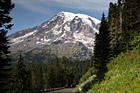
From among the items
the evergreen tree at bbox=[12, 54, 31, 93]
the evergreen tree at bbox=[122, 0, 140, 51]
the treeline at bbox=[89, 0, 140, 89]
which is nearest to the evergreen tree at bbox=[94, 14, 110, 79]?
the treeline at bbox=[89, 0, 140, 89]

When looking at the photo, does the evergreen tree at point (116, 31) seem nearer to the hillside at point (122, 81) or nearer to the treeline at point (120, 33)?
the treeline at point (120, 33)

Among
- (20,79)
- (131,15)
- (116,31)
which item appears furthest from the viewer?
(116,31)

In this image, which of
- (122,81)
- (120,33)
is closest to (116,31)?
(120,33)

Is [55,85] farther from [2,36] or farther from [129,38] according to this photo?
[2,36]

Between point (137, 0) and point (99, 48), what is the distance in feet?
51.2

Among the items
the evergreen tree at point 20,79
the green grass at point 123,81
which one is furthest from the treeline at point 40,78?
the green grass at point 123,81

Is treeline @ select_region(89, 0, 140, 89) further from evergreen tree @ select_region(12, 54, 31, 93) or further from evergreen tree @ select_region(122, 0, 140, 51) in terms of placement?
evergreen tree @ select_region(12, 54, 31, 93)

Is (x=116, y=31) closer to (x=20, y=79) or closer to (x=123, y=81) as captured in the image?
(x=123, y=81)

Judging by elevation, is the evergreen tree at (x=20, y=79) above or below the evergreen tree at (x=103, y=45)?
below

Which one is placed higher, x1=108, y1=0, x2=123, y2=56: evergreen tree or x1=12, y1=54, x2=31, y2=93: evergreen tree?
x1=108, y1=0, x2=123, y2=56: evergreen tree

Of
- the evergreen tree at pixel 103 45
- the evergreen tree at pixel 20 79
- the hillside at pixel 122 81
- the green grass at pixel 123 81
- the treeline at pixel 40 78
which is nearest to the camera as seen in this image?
the green grass at pixel 123 81

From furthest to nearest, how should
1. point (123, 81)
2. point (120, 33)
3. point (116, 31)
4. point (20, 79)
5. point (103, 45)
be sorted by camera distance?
1. point (116, 31)
2. point (20, 79)
3. point (120, 33)
4. point (103, 45)
5. point (123, 81)

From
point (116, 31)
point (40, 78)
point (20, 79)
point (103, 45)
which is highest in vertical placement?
point (116, 31)

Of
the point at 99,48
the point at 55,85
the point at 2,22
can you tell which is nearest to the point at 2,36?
the point at 2,22
